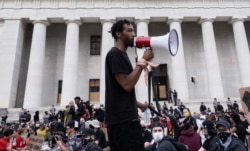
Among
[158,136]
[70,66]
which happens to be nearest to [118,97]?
[158,136]

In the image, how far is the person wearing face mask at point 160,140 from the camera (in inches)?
165

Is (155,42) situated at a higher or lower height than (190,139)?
higher

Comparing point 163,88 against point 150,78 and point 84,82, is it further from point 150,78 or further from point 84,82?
point 150,78

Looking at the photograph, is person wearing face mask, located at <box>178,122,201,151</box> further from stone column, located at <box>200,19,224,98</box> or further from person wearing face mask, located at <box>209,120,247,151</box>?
stone column, located at <box>200,19,224,98</box>

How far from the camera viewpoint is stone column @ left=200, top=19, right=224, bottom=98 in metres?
30.4

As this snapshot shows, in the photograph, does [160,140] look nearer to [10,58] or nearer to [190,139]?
[190,139]

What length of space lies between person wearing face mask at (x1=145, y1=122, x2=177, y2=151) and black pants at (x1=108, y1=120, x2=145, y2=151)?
173cm

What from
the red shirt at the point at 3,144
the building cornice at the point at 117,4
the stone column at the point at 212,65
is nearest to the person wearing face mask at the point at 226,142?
the red shirt at the point at 3,144

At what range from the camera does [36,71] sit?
98.1 ft

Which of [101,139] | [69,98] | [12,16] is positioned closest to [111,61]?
[101,139]

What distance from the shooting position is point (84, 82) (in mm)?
34938

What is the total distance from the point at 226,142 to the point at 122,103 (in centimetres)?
353

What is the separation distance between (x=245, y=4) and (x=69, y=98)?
27773 mm

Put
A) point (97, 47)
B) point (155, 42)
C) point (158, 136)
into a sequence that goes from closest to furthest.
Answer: point (155, 42) → point (158, 136) → point (97, 47)
